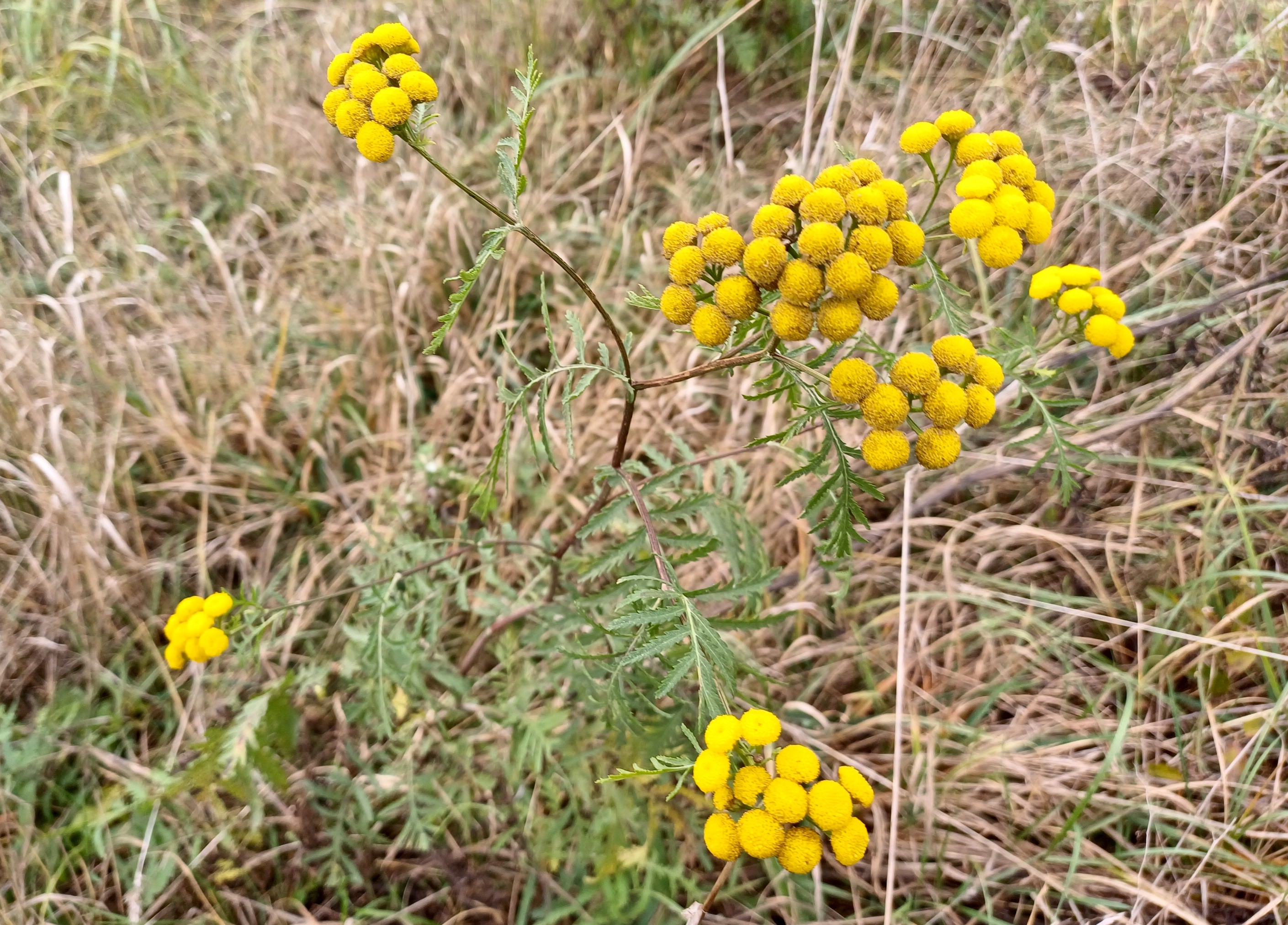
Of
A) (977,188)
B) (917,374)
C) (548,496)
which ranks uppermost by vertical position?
(977,188)

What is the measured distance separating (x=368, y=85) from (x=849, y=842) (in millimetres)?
1629

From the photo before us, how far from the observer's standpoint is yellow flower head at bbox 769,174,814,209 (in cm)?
145

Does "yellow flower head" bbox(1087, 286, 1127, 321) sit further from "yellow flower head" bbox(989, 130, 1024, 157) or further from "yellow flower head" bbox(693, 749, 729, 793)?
"yellow flower head" bbox(693, 749, 729, 793)

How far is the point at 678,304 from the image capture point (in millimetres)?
1463

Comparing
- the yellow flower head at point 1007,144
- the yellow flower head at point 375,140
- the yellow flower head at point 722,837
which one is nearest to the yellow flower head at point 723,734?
the yellow flower head at point 722,837

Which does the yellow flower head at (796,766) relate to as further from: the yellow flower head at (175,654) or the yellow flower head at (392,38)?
the yellow flower head at (175,654)

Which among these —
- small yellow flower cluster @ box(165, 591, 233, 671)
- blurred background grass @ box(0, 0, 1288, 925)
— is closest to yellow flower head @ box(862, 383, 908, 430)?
blurred background grass @ box(0, 0, 1288, 925)

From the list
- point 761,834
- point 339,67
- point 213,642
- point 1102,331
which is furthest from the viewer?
point 213,642

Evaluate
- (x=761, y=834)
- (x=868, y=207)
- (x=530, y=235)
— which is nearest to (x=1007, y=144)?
(x=868, y=207)

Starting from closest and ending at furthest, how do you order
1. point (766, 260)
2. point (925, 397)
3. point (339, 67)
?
point (766, 260) → point (925, 397) → point (339, 67)

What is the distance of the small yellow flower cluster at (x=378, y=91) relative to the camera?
147cm

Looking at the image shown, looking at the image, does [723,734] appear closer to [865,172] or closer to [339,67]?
[865,172]

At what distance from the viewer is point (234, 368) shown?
11.9ft

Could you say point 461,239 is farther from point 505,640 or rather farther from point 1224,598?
point 1224,598
